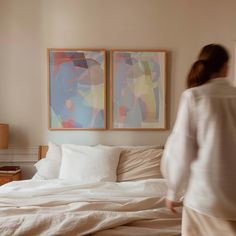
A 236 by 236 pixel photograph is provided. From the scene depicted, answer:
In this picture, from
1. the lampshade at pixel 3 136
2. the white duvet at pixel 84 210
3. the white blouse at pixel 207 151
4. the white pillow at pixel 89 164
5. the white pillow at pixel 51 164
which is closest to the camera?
the white blouse at pixel 207 151

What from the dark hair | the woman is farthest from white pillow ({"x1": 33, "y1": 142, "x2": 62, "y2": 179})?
the dark hair

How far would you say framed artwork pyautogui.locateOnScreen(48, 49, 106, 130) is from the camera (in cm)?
346

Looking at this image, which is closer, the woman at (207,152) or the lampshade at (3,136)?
the woman at (207,152)

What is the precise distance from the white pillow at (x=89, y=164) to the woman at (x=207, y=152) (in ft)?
5.28

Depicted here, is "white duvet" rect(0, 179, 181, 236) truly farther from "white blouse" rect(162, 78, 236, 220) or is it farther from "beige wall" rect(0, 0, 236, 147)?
"beige wall" rect(0, 0, 236, 147)

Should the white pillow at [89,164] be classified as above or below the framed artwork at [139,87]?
below

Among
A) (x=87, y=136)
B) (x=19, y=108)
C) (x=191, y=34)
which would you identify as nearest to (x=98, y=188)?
(x=87, y=136)

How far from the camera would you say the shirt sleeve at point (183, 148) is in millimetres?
1264

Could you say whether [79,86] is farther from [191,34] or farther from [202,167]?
[202,167]

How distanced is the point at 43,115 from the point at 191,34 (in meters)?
1.98

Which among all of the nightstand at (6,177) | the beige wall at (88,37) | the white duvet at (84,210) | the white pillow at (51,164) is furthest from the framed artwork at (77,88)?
the white duvet at (84,210)

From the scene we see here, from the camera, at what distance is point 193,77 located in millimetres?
1344

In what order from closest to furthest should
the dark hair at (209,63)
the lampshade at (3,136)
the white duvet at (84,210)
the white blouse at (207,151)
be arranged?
1. the white blouse at (207,151)
2. the dark hair at (209,63)
3. the white duvet at (84,210)
4. the lampshade at (3,136)

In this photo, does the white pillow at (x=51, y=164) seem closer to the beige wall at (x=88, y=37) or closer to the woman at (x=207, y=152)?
the beige wall at (x=88, y=37)
